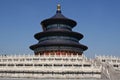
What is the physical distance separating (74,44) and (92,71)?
19946 millimetres

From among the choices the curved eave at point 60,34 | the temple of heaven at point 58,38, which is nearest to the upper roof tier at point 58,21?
the temple of heaven at point 58,38

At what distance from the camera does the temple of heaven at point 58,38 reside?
51938mm

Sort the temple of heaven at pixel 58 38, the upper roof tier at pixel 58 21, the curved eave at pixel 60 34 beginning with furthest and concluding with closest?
1. the upper roof tier at pixel 58 21
2. the curved eave at pixel 60 34
3. the temple of heaven at pixel 58 38

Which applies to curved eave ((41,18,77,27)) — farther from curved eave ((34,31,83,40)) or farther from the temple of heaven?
curved eave ((34,31,83,40))

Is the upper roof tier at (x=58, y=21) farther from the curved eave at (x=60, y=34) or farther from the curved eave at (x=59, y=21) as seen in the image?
the curved eave at (x=60, y=34)

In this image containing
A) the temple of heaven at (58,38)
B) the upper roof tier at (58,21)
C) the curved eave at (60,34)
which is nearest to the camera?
the temple of heaven at (58,38)

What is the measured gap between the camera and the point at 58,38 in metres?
54.4

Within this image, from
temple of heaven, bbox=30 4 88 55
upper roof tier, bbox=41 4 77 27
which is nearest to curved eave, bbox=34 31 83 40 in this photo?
temple of heaven, bbox=30 4 88 55

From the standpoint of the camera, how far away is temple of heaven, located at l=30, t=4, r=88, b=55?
170ft

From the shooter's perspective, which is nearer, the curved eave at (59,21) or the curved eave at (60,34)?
the curved eave at (60,34)

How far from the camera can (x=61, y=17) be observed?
190 ft

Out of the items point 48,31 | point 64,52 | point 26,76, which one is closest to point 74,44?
point 64,52

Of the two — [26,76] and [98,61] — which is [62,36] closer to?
[98,61]

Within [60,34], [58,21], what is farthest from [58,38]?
[58,21]
